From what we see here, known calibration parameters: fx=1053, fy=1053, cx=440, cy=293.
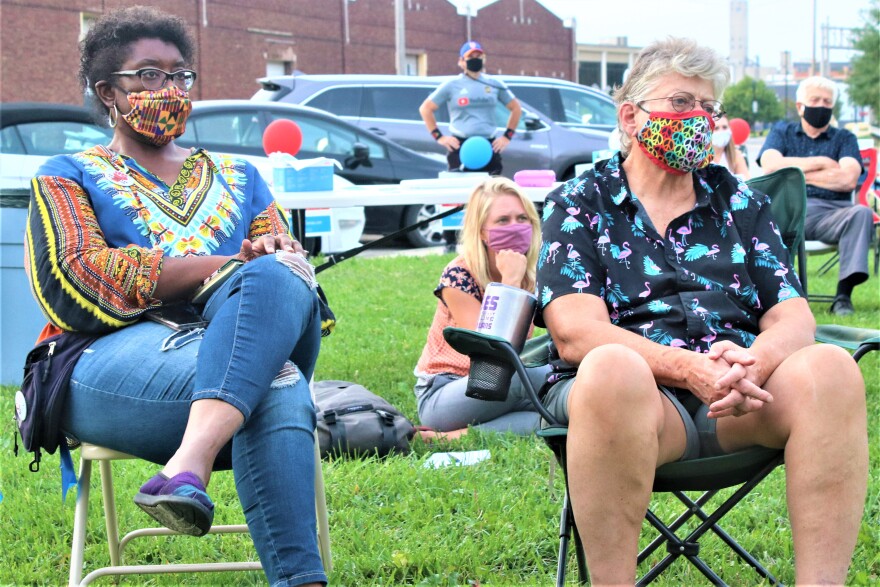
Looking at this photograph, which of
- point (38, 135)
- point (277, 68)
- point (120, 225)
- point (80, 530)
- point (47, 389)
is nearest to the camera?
point (47, 389)

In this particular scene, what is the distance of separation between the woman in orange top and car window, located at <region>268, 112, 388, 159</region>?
245 inches

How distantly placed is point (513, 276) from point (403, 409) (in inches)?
39.7

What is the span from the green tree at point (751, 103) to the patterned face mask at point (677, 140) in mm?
57420

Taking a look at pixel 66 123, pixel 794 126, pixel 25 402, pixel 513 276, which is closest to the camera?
pixel 25 402

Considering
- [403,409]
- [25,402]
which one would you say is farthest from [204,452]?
[403,409]

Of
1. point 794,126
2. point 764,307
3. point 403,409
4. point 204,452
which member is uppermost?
point 794,126

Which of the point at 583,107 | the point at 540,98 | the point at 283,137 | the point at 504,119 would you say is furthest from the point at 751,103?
the point at 283,137

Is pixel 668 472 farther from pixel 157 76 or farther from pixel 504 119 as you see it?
pixel 504 119

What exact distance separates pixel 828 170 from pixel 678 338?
17.2ft

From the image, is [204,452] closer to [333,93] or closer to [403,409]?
[403,409]

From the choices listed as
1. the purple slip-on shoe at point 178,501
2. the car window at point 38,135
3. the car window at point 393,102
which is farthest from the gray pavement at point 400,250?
the purple slip-on shoe at point 178,501

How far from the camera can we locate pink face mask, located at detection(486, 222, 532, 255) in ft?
13.7

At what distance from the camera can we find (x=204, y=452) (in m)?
2.18

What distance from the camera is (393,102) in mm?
12539
